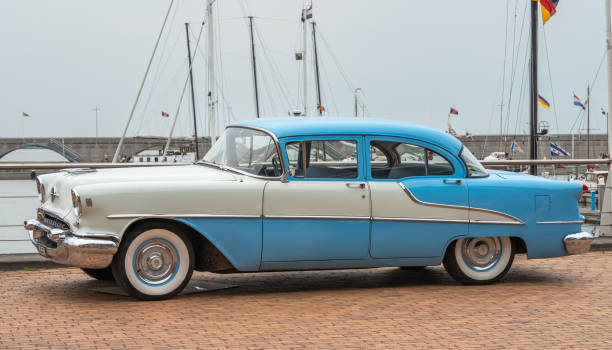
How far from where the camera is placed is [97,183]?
21.7 ft

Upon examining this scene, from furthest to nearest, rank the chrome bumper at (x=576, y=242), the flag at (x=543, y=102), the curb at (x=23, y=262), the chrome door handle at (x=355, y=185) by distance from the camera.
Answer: the flag at (x=543, y=102)
the curb at (x=23, y=262)
the chrome bumper at (x=576, y=242)
the chrome door handle at (x=355, y=185)

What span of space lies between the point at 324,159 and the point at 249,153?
2.26ft

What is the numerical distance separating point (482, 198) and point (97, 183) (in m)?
3.59

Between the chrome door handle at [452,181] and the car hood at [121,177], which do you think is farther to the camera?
the chrome door handle at [452,181]

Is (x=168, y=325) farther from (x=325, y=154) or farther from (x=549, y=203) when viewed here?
(x=549, y=203)

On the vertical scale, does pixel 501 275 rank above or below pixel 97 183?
below

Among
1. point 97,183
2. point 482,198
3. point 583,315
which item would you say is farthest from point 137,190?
point 583,315

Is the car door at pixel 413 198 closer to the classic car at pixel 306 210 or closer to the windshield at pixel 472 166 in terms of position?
the classic car at pixel 306 210

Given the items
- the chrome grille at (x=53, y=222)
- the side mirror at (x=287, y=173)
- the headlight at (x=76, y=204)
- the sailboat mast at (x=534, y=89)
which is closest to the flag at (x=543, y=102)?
the sailboat mast at (x=534, y=89)

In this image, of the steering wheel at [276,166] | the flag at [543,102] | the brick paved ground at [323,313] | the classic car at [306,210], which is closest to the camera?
the brick paved ground at [323,313]

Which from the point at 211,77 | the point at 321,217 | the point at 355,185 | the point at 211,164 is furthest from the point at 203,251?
the point at 211,77

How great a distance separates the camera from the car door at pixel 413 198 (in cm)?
721

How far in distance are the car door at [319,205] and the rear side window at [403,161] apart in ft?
0.58

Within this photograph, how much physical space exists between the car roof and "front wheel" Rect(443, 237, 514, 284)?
93 cm
